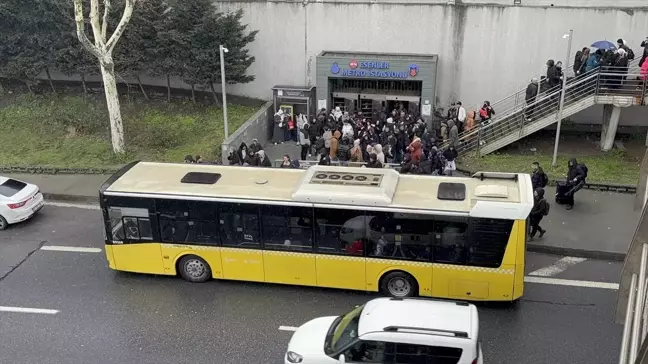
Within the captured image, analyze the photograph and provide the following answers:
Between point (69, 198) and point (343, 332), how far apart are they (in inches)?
457

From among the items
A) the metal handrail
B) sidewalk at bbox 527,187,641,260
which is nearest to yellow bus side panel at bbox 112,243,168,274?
sidewalk at bbox 527,187,641,260

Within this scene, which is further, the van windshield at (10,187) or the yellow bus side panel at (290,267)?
the van windshield at (10,187)

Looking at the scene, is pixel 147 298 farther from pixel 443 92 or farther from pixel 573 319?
pixel 443 92

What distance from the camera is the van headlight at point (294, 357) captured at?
1043 centimetres

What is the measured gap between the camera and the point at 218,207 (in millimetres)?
13422

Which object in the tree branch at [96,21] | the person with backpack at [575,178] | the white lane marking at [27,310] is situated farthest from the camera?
the tree branch at [96,21]

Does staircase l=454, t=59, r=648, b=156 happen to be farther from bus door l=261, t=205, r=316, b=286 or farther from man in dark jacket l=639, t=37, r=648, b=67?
bus door l=261, t=205, r=316, b=286

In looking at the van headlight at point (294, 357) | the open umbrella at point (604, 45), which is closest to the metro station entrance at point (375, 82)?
the open umbrella at point (604, 45)

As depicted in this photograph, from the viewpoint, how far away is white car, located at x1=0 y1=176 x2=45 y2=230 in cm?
1681

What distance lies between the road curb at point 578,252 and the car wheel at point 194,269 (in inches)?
298

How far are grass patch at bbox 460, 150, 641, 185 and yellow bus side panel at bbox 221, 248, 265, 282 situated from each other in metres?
8.93

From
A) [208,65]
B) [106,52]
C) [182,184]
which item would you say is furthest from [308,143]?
[182,184]

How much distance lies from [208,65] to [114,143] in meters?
4.75

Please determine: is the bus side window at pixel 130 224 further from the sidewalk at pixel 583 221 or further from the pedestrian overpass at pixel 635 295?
the pedestrian overpass at pixel 635 295
